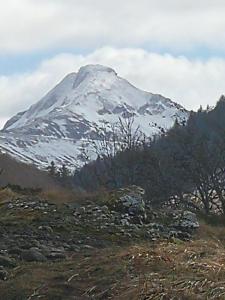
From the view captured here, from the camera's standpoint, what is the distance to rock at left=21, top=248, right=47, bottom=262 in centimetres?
1019

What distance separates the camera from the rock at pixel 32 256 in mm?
10188

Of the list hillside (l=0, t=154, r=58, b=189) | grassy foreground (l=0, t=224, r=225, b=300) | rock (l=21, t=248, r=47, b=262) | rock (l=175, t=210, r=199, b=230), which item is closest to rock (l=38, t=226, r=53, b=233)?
rock (l=21, t=248, r=47, b=262)

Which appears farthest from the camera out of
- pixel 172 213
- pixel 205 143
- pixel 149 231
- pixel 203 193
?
pixel 205 143

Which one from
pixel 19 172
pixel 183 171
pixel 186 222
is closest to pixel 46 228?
pixel 186 222

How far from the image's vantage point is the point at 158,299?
23.4 ft

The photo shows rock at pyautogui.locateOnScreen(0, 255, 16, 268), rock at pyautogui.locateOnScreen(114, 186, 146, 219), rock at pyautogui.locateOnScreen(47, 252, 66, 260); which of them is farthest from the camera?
rock at pyautogui.locateOnScreen(114, 186, 146, 219)

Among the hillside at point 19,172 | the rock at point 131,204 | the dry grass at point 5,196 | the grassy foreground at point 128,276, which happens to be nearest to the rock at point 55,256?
the grassy foreground at point 128,276

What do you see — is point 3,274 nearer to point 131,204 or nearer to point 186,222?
point 131,204

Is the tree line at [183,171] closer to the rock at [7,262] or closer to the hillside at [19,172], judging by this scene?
the rock at [7,262]

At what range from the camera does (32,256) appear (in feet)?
33.7

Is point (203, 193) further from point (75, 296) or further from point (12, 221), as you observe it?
point (75, 296)

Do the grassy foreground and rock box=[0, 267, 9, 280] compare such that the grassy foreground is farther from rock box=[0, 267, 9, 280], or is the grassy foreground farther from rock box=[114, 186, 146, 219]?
rock box=[114, 186, 146, 219]

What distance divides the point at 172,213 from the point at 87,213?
2687 mm

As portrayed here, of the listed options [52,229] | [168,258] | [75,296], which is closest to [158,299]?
[75,296]
